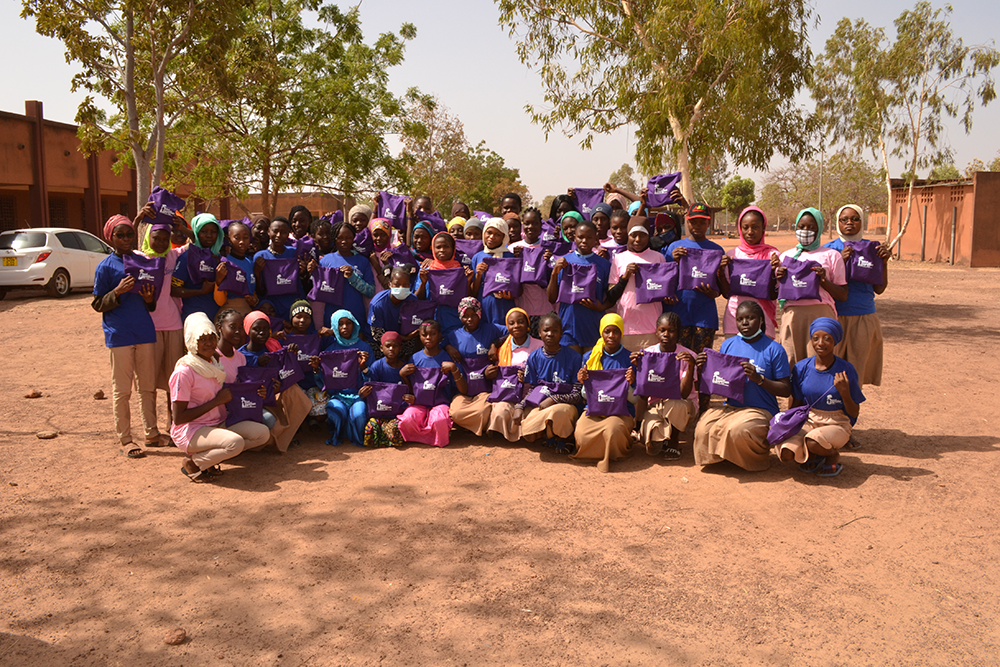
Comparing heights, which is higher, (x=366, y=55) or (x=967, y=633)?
(x=366, y=55)

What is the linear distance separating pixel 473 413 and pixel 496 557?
2.23m

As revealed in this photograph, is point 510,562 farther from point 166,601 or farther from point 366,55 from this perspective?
point 366,55

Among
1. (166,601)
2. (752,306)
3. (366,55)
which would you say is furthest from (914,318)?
(166,601)

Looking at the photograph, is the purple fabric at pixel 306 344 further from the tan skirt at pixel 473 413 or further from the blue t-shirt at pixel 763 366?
the blue t-shirt at pixel 763 366

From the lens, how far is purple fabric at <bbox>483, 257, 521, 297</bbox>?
699 cm

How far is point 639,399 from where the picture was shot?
646cm

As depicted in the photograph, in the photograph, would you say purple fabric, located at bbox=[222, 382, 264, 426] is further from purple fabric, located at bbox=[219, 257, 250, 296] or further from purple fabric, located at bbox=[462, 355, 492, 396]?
purple fabric, located at bbox=[462, 355, 492, 396]

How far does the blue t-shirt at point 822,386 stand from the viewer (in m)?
5.73

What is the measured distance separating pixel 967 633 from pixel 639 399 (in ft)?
10.3

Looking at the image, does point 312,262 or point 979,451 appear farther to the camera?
point 312,262

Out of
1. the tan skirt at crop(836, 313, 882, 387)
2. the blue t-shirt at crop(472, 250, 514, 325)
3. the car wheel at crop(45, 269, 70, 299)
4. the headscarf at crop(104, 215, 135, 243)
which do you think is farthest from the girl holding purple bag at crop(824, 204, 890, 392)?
the car wheel at crop(45, 269, 70, 299)

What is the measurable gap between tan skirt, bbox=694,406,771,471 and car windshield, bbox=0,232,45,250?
706 inches

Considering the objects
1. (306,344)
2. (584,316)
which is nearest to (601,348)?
(584,316)

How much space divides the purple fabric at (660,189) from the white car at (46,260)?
15.1m
